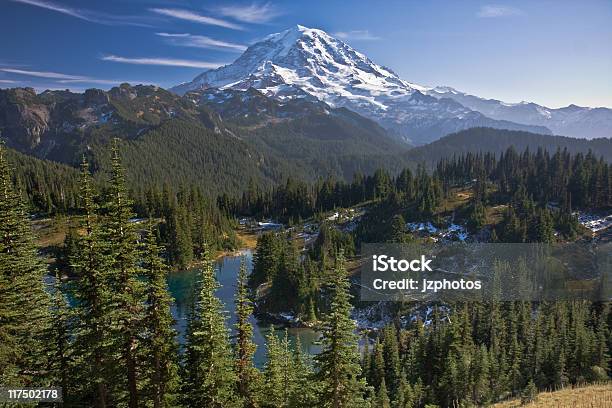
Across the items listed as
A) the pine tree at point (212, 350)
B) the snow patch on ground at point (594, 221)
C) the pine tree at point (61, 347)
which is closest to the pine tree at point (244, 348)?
the pine tree at point (212, 350)

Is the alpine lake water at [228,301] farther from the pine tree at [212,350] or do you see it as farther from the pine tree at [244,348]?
the pine tree at [212,350]

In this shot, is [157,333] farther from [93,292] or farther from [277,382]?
[277,382]

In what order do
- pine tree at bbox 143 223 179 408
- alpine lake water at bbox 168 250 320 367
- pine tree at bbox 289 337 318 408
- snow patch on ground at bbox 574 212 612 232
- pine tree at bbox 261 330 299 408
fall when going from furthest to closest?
snow patch on ground at bbox 574 212 612 232 → alpine lake water at bbox 168 250 320 367 → pine tree at bbox 261 330 299 408 → pine tree at bbox 289 337 318 408 → pine tree at bbox 143 223 179 408

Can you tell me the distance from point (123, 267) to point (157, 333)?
14.9 ft

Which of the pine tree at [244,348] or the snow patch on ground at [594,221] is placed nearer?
the pine tree at [244,348]

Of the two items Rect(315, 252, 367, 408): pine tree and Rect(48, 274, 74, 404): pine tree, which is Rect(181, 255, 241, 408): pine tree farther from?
Rect(48, 274, 74, 404): pine tree

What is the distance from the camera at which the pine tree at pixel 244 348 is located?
2900 cm

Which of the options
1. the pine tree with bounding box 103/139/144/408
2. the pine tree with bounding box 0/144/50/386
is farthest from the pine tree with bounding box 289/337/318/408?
the pine tree with bounding box 0/144/50/386

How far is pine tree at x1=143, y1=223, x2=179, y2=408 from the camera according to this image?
2591cm

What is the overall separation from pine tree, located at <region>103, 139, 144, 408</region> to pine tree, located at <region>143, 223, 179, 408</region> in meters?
0.62

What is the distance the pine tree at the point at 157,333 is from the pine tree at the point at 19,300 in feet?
26.5

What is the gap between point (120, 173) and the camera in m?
25.7

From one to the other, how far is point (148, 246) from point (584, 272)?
127m

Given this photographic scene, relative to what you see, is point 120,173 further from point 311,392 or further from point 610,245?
point 610,245
